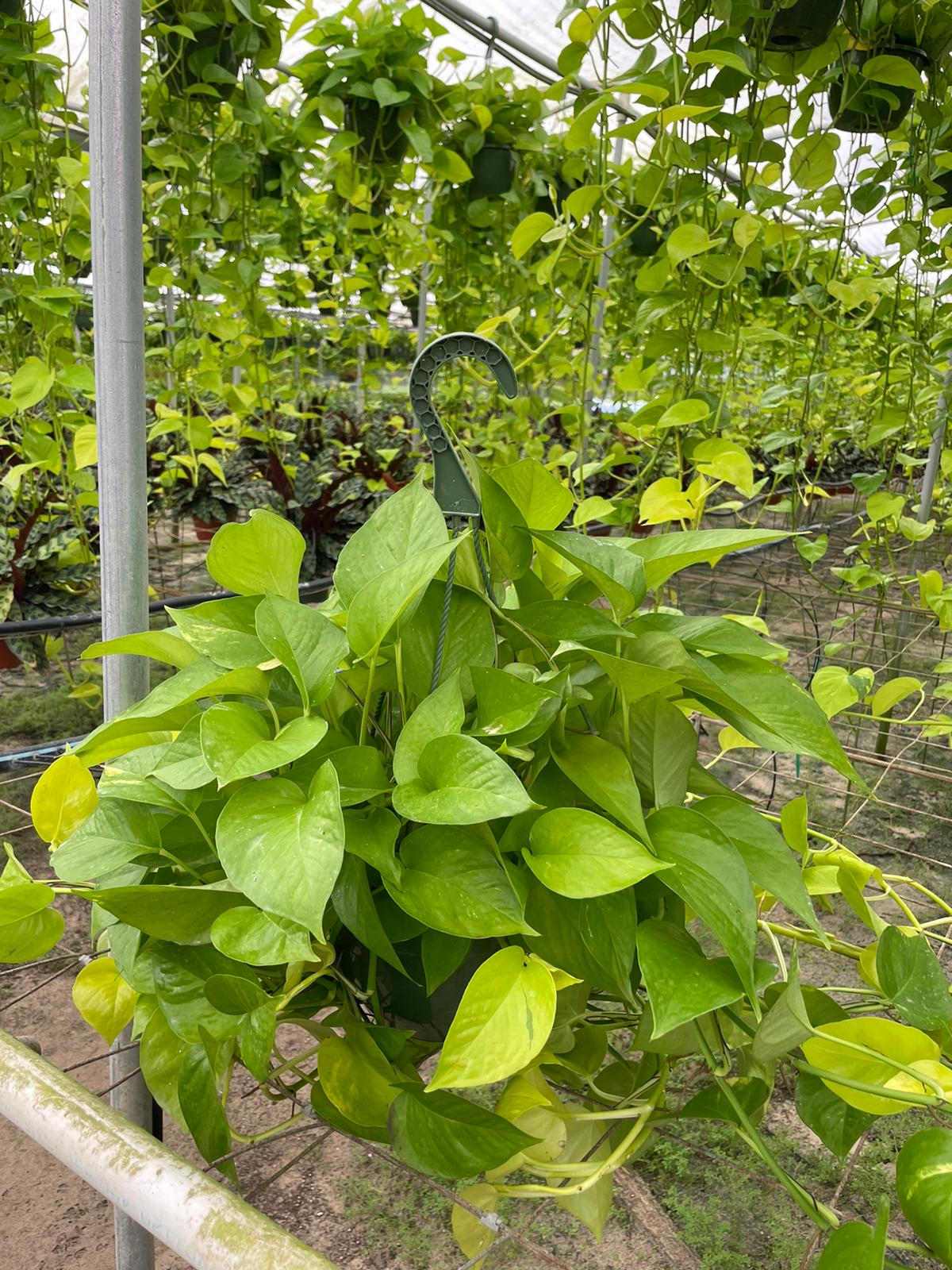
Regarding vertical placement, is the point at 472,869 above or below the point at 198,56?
below

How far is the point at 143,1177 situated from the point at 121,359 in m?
0.40

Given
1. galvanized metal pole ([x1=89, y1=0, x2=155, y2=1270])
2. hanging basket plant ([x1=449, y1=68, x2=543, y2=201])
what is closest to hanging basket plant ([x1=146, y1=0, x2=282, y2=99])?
hanging basket plant ([x1=449, y1=68, x2=543, y2=201])

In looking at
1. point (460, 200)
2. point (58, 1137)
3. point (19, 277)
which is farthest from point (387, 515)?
point (460, 200)

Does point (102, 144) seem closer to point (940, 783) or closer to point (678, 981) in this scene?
point (678, 981)

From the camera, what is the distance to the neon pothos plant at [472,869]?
39cm

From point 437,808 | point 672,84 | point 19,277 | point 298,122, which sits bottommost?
point 437,808

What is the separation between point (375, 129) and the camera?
1.79m

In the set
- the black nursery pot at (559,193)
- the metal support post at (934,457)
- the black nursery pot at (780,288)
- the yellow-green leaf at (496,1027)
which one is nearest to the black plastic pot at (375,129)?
the black nursery pot at (559,193)

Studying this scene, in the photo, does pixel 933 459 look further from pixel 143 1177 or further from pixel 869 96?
pixel 143 1177

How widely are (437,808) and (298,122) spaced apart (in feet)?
5.81

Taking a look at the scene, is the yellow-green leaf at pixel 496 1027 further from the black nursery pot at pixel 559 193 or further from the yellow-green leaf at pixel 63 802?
the black nursery pot at pixel 559 193

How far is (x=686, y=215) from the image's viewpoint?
5.02 ft

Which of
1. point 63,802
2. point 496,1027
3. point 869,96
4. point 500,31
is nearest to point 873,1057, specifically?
point 496,1027

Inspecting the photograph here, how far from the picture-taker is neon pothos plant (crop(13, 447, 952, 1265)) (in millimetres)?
388
